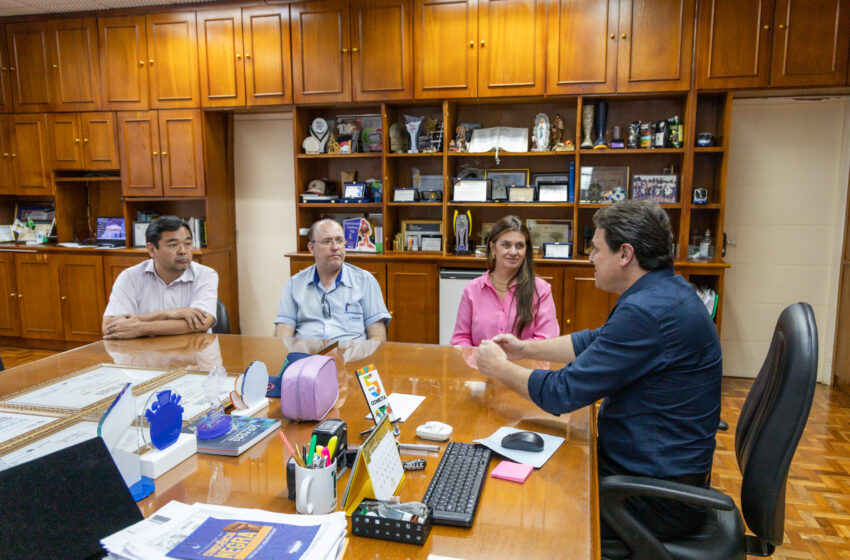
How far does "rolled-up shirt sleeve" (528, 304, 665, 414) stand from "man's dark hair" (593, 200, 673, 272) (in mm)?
185

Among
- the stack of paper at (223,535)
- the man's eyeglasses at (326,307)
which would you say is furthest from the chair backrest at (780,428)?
the man's eyeglasses at (326,307)

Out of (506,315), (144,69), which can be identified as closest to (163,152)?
(144,69)

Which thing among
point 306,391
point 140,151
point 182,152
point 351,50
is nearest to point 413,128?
point 351,50

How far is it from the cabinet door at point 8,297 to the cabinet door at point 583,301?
484 cm

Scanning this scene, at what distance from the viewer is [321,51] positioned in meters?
4.32

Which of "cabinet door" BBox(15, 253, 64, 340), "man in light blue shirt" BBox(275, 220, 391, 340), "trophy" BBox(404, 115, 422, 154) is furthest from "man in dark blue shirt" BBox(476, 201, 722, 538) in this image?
"cabinet door" BBox(15, 253, 64, 340)

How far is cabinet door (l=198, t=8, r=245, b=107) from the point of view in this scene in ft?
14.7

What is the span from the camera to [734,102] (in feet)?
13.4

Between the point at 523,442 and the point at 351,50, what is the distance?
3.67m

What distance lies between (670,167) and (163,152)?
4.07 metres

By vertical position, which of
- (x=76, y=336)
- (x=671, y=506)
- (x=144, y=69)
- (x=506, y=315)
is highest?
(x=144, y=69)

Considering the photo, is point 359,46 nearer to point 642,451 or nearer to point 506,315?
point 506,315

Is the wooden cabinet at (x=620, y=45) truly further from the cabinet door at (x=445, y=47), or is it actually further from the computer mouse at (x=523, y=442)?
the computer mouse at (x=523, y=442)

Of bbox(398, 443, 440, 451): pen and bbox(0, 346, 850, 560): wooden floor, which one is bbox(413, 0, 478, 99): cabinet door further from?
bbox(398, 443, 440, 451): pen
